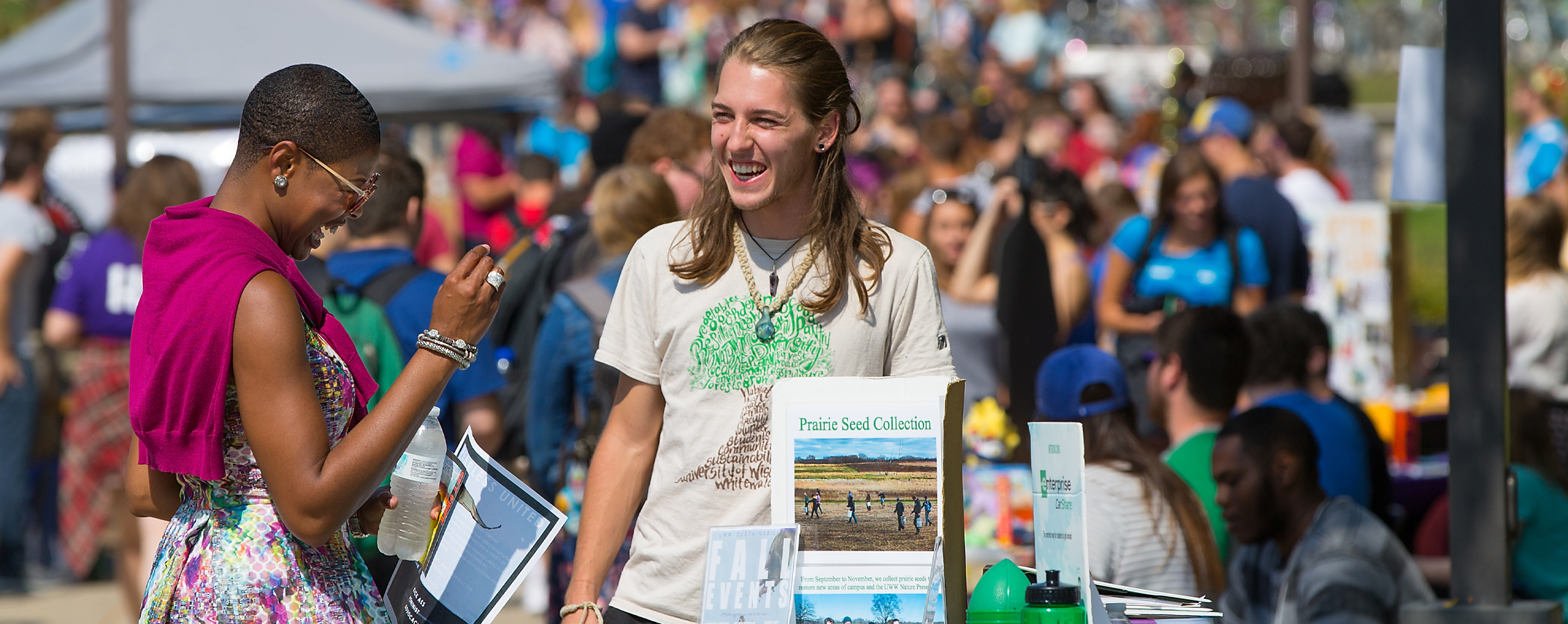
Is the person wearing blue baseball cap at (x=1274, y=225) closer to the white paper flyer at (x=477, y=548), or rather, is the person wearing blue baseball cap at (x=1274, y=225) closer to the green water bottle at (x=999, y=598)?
the green water bottle at (x=999, y=598)

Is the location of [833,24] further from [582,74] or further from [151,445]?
[151,445]

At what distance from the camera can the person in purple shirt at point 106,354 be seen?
5711 millimetres

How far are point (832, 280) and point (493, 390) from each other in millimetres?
2415

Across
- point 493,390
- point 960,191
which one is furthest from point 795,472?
point 960,191

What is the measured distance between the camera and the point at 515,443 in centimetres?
530

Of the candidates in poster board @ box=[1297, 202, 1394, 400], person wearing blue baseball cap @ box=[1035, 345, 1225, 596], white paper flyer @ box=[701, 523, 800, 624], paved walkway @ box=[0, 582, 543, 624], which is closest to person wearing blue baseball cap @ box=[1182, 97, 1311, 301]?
poster board @ box=[1297, 202, 1394, 400]

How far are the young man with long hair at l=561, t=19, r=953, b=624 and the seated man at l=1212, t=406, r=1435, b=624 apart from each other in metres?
1.93

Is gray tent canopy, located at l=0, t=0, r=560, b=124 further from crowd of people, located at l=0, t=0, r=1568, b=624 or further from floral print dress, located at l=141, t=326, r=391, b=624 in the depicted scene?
floral print dress, located at l=141, t=326, r=391, b=624

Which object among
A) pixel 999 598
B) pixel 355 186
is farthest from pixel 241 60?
pixel 999 598

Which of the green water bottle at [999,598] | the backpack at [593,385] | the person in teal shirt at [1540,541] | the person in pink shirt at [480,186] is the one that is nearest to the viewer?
the green water bottle at [999,598]

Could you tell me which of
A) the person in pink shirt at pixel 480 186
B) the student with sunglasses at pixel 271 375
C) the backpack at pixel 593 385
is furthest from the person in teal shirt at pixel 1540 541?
the person in pink shirt at pixel 480 186

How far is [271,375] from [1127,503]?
236 centimetres

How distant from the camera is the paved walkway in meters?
6.71

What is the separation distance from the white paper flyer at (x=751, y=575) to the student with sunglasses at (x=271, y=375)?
496 millimetres
